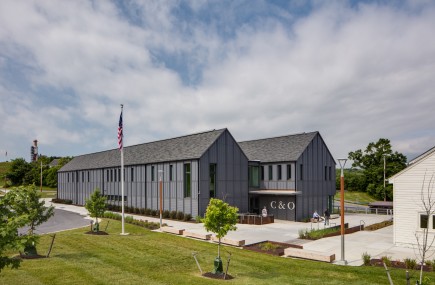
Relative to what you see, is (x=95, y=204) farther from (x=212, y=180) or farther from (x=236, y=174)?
(x=236, y=174)

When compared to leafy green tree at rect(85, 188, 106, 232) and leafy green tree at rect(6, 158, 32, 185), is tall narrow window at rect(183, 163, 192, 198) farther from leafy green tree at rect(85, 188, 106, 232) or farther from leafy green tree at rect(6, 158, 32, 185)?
leafy green tree at rect(6, 158, 32, 185)

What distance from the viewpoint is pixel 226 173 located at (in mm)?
38562

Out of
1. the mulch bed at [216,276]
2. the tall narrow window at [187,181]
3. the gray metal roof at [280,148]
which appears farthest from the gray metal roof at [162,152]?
the mulch bed at [216,276]

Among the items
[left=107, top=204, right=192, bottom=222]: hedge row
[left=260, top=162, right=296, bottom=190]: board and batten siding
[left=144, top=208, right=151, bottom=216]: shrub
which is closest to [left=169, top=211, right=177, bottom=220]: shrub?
[left=107, top=204, right=192, bottom=222]: hedge row

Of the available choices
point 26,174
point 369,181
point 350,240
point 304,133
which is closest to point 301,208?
point 304,133

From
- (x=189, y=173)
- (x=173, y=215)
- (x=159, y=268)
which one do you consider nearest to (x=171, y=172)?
(x=189, y=173)

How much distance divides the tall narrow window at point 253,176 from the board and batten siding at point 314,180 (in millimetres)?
5840

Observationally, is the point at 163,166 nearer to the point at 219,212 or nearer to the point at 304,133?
the point at 304,133

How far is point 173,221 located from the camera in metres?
36.5

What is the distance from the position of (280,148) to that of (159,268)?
28503 mm

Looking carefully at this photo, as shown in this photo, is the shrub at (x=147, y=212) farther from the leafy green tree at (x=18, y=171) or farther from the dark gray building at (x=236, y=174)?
the leafy green tree at (x=18, y=171)

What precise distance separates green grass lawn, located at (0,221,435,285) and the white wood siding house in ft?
24.5

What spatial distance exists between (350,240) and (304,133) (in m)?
18.8

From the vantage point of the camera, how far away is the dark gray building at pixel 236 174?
3734 cm
